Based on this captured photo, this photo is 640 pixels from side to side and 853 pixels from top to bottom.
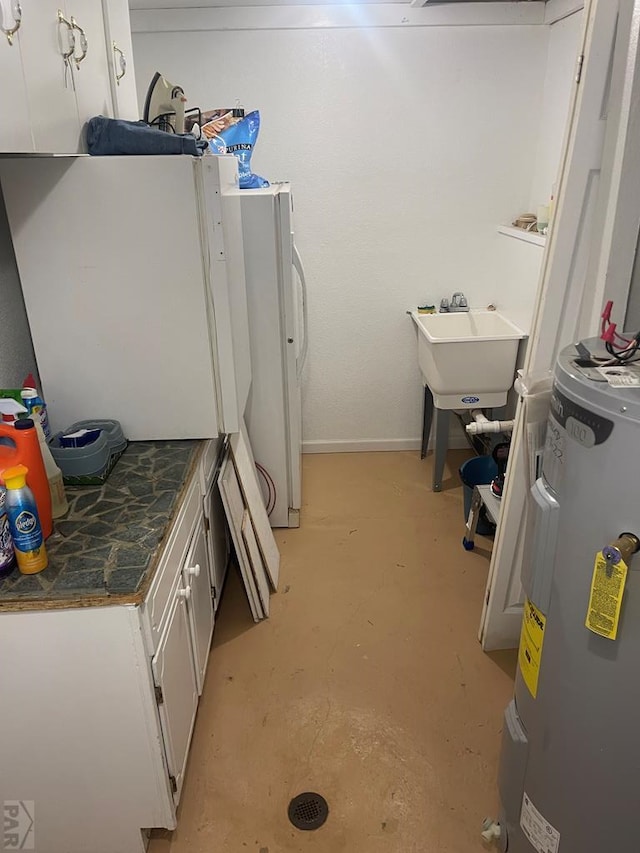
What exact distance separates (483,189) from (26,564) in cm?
290

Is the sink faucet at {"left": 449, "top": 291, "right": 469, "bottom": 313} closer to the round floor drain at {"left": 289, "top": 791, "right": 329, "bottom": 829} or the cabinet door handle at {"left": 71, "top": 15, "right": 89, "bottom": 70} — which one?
the cabinet door handle at {"left": 71, "top": 15, "right": 89, "bottom": 70}

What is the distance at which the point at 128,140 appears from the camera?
1.68 m

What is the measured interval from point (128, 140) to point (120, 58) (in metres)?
0.45

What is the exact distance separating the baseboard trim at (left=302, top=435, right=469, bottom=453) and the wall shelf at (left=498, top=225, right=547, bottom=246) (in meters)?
1.23

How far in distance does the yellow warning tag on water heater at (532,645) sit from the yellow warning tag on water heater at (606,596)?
0.19 m

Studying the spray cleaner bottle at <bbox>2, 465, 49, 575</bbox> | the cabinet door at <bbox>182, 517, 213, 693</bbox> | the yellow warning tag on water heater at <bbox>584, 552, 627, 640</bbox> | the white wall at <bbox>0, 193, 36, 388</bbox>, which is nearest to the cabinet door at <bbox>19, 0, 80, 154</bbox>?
the white wall at <bbox>0, 193, 36, 388</bbox>

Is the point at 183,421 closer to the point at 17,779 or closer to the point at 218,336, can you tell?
the point at 218,336

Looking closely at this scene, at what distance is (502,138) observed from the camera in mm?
3170

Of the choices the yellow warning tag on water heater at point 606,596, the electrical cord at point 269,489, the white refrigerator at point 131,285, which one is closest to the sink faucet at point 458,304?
the electrical cord at point 269,489

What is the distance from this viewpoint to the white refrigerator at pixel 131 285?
1700 millimetres

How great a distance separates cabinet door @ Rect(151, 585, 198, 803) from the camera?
4.72ft

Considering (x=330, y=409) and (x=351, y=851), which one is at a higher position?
(x=330, y=409)

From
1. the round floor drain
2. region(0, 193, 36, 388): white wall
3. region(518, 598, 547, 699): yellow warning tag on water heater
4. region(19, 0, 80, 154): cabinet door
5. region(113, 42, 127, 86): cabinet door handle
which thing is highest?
region(113, 42, 127, 86): cabinet door handle

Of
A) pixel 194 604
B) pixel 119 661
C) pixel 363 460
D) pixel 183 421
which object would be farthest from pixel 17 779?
pixel 363 460
